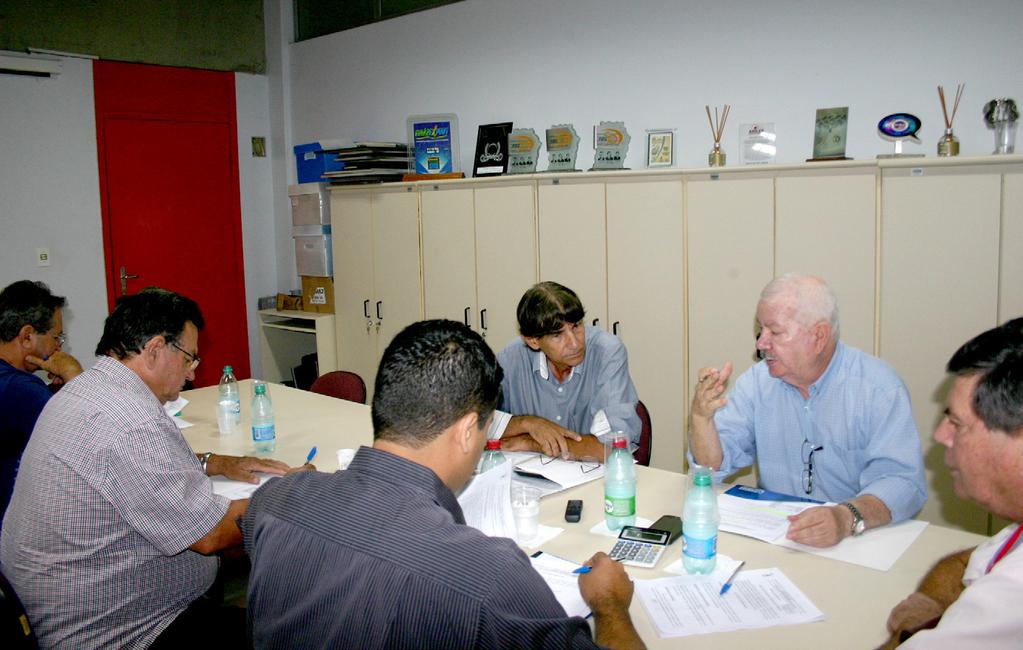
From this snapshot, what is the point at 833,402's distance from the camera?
2416mm

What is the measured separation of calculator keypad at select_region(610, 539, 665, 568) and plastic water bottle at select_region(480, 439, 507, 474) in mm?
572

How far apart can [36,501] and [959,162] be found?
351 cm

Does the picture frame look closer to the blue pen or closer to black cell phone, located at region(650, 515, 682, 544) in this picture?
black cell phone, located at region(650, 515, 682, 544)

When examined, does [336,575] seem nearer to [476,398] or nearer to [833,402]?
[476,398]

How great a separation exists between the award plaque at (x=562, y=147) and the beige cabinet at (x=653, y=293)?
1.46 feet

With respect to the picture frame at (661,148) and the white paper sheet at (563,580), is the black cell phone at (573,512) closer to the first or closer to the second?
the white paper sheet at (563,580)

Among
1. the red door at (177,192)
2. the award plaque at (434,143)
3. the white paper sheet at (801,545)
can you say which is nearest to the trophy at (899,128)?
the white paper sheet at (801,545)

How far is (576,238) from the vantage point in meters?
4.51

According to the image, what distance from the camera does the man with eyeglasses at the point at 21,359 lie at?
2857 millimetres

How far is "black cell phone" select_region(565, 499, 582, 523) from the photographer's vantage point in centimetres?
222

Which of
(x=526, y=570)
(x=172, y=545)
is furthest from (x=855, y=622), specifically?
(x=172, y=545)

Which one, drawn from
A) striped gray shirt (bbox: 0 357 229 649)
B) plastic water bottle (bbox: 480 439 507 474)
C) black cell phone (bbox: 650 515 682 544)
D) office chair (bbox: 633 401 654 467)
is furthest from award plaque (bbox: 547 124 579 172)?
striped gray shirt (bbox: 0 357 229 649)

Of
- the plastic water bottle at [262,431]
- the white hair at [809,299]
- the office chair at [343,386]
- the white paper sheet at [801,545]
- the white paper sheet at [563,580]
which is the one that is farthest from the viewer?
the office chair at [343,386]

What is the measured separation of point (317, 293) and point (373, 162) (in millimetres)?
1188
